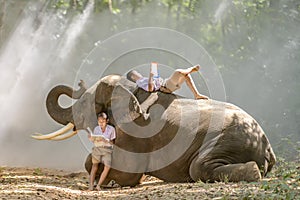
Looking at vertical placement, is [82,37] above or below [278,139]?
above

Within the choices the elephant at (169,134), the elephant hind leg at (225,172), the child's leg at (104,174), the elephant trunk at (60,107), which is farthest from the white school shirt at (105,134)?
the elephant hind leg at (225,172)

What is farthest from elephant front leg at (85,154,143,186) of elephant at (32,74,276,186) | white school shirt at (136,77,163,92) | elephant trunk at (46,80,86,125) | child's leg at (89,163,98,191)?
white school shirt at (136,77,163,92)

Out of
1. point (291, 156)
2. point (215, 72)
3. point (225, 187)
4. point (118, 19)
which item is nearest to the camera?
point (225, 187)

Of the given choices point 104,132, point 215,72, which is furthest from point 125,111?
point 215,72

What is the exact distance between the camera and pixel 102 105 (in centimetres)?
1104

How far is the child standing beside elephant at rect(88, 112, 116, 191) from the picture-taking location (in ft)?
33.4

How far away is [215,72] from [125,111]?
11.7m

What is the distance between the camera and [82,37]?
2883 cm

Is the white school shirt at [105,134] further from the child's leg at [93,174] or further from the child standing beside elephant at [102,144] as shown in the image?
the child's leg at [93,174]

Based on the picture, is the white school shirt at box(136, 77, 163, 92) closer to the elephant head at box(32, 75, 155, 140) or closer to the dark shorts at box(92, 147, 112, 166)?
the elephant head at box(32, 75, 155, 140)

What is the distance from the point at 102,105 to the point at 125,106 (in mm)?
549

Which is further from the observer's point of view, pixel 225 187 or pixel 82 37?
pixel 82 37

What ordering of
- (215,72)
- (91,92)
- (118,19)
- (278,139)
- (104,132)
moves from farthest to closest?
1. (118,19)
2. (215,72)
3. (278,139)
4. (91,92)
5. (104,132)

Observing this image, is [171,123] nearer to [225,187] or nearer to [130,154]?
[130,154]
